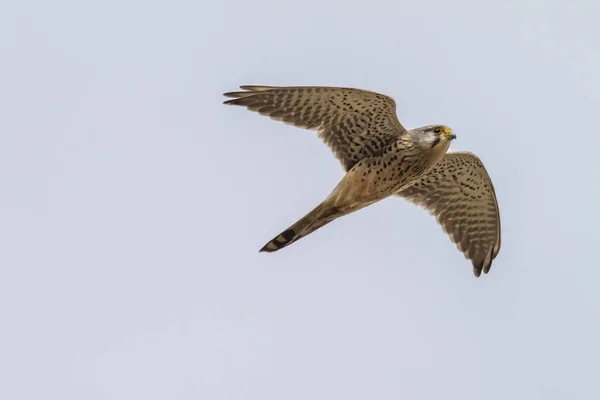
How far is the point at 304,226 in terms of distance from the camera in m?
17.0

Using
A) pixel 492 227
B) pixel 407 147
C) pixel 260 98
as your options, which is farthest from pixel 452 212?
pixel 260 98

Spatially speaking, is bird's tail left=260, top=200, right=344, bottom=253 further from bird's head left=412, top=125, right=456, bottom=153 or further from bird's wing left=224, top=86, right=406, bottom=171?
bird's head left=412, top=125, right=456, bottom=153

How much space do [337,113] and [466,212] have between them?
2686mm

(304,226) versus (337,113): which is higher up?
(337,113)

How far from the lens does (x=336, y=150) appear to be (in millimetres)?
17562

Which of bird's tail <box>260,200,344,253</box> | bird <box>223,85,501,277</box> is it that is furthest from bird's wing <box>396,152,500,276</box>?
bird's tail <box>260,200,344,253</box>

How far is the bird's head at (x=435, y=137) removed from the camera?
16.9m

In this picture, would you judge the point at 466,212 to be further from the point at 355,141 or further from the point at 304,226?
the point at 304,226

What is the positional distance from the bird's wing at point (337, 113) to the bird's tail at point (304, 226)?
76 cm

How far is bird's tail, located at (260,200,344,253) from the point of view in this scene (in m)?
17.0

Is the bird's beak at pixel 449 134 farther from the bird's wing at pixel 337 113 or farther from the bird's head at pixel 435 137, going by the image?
the bird's wing at pixel 337 113

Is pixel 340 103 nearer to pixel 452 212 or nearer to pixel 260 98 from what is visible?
pixel 260 98

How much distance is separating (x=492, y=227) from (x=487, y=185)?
668 mm

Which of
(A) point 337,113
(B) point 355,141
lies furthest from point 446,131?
(A) point 337,113
